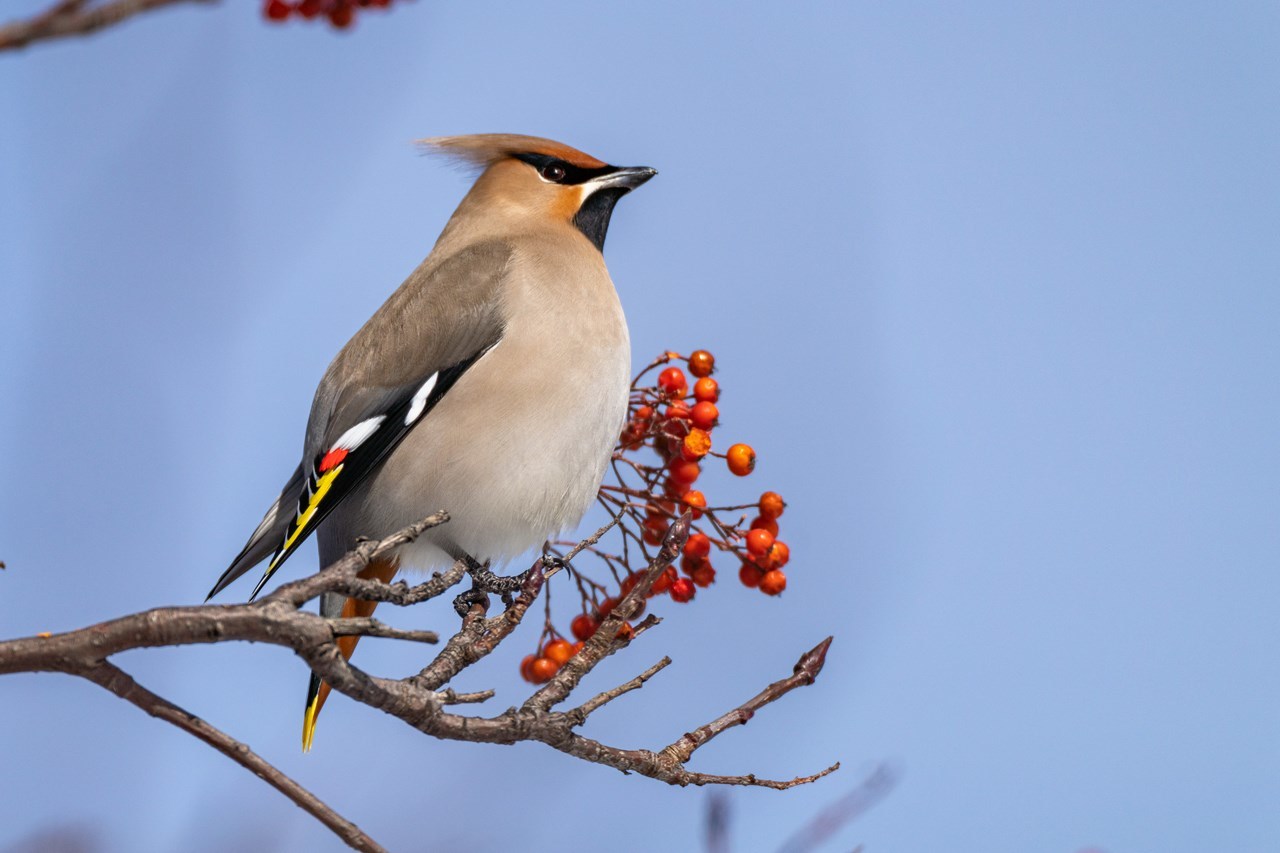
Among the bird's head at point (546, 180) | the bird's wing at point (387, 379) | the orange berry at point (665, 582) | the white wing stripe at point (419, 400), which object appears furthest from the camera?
the bird's head at point (546, 180)

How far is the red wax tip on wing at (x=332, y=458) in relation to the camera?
316 cm

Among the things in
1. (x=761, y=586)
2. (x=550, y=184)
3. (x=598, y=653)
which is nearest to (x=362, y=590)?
(x=598, y=653)

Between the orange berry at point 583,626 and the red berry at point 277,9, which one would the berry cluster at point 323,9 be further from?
the orange berry at point 583,626

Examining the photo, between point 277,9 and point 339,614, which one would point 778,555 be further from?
point 277,9

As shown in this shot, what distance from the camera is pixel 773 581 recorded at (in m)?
2.90

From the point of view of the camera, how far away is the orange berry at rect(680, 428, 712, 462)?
9.49 feet

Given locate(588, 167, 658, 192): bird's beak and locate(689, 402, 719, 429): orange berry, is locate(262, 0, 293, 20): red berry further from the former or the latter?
locate(588, 167, 658, 192): bird's beak

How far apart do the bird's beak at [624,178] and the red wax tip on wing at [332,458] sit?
1215 millimetres

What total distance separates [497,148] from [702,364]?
57.5 inches

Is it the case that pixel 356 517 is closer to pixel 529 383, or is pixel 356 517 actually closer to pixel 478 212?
pixel 529 383

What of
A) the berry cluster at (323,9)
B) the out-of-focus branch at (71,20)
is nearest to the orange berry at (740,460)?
the berry cluster at (323,9)

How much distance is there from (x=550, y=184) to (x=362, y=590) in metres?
2.42

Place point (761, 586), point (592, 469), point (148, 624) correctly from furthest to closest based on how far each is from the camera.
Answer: point (592, 469), point (761, 586), point (148, 624)

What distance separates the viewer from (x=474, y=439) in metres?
3.26
